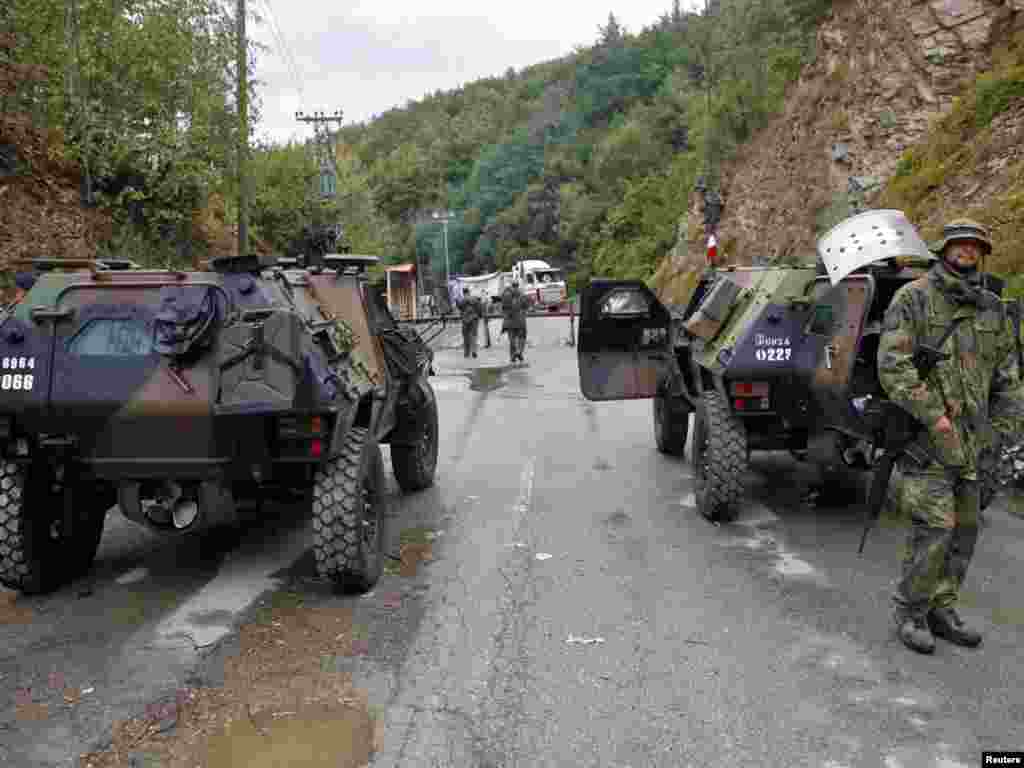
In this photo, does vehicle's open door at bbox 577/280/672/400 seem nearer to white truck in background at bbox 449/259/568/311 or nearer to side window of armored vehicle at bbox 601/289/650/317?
side window of armored vehicle at bbox 601/289/650/317

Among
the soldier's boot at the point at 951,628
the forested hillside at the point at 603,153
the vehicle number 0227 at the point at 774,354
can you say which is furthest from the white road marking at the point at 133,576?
A: the forested hillside at the point at 603,153

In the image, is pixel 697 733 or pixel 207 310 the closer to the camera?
pixel 697 733

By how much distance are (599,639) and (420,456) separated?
4029 mm

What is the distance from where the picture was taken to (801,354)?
7.25m

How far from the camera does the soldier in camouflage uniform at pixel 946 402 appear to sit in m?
4.85

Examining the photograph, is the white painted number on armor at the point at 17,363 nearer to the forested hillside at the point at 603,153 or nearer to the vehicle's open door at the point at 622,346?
the vehicle's open door at the point at 622,346

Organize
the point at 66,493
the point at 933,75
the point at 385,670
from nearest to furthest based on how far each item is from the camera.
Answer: the point at 385,670 → the point at 66,493 → the point at 933,75

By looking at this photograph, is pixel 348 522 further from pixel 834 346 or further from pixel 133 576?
pixel 834 346

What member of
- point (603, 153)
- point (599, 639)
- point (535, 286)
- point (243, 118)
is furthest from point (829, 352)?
point (603, 153)

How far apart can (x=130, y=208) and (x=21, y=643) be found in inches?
699

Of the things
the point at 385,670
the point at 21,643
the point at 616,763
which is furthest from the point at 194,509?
the point at 616,763

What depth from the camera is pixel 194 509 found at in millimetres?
5883

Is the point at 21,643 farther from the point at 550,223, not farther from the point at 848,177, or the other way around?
the point at 550,223

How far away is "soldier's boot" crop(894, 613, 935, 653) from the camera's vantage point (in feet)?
15.8
